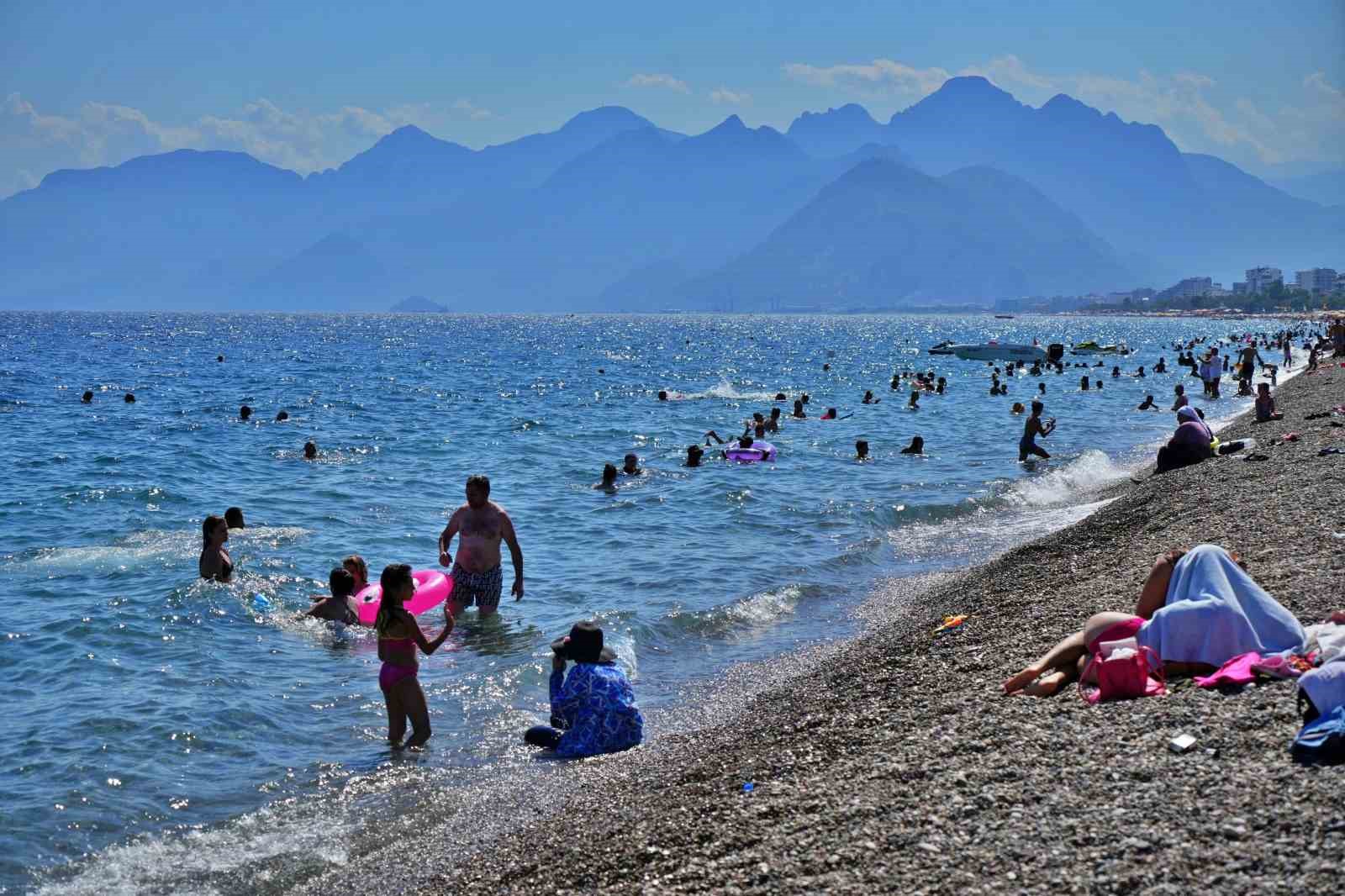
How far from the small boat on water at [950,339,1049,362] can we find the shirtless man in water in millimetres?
64385

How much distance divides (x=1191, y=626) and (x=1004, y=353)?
232ft

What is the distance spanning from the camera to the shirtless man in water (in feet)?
37.1

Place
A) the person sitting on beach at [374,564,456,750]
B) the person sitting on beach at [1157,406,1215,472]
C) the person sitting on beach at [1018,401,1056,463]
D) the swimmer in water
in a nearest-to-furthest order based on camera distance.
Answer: the person sitting on beach at [374,564,456,750] < the swimmer in water < the person sitting on beach at [1157,406,1215,472] < the person sitting on beach at [1018,401,1056,463]

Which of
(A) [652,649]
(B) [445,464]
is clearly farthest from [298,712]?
(B) [445,464]

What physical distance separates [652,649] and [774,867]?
6.09 meters

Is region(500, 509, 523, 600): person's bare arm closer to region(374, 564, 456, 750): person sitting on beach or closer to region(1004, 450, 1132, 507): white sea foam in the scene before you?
region(374, 564, 456, 750): person sitting on beach

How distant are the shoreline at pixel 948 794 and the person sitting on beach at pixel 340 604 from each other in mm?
4572

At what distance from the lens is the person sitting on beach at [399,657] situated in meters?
8.09

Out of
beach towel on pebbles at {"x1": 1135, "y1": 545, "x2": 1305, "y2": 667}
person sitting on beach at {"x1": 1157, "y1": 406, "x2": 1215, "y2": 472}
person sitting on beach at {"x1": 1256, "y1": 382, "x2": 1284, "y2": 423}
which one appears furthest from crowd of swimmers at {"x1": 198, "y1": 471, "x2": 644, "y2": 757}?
person sitting on beach at {"x1": 1256, "y1": 382, "x2": 1284, "y2": 423}

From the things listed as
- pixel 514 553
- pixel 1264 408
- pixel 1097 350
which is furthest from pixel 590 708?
pixel 1097 350

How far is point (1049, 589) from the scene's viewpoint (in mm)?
10305

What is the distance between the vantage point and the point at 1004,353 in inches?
2911

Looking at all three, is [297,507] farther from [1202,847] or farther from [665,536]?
[1202,847]

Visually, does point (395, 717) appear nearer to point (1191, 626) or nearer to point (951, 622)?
point (951, 622)
